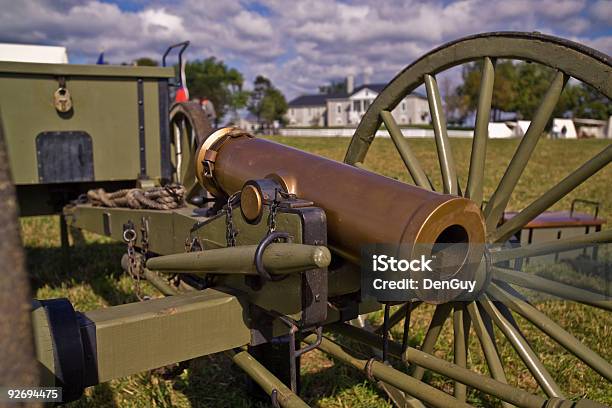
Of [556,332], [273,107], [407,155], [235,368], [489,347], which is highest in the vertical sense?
[273,107]

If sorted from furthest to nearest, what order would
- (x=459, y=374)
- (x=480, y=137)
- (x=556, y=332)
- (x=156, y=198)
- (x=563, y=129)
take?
(x=563, y=129) → (x=156, y=198) → (x=480, y=137) → (x=556, y=332) → (x=459, y=374)

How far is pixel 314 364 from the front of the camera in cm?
366

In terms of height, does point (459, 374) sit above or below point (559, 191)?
below

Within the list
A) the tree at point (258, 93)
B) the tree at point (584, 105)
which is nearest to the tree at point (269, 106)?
the tree at point (258, 93)

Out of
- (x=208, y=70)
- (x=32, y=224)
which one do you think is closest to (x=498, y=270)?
(x=32, y=224)

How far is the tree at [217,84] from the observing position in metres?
70.6

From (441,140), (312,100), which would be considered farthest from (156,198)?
(312,100)

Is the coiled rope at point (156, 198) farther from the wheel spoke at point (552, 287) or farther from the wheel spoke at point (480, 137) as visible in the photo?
the wheel spoke at point (552, 287)

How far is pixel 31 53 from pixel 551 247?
605cm

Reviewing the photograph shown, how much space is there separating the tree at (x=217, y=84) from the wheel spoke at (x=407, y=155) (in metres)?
67.4

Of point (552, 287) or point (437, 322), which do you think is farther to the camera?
point (437, 322)

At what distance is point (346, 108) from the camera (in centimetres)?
8975

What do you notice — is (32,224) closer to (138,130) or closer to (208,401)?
(138,130)

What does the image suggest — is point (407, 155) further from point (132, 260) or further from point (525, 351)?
point (132, 260)
